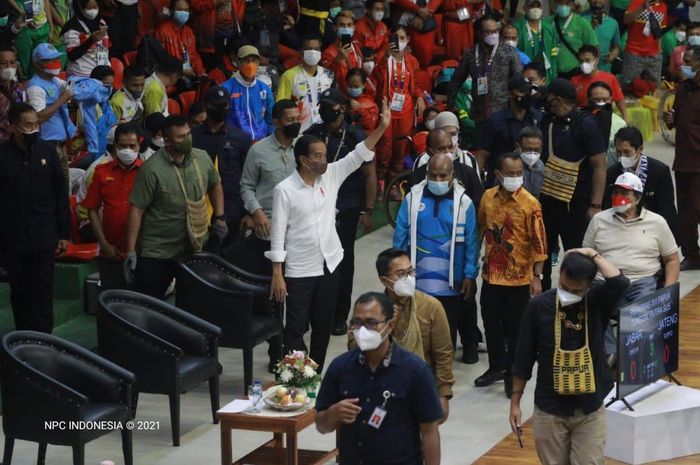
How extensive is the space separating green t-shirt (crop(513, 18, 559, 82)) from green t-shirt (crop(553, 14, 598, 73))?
4.2 inches

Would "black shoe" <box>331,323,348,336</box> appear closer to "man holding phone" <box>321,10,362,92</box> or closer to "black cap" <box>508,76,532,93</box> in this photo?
"black cap" <box>508,76,532,93</box>

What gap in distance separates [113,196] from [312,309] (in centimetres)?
191

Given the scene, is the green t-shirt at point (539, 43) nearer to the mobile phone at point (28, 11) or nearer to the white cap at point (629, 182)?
the mobile phone at point (28, 11)

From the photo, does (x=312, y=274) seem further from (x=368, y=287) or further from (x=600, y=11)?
(x=600, y=11)

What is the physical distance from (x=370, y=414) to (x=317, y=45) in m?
8.59

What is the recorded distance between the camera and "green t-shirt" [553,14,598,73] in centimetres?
1927

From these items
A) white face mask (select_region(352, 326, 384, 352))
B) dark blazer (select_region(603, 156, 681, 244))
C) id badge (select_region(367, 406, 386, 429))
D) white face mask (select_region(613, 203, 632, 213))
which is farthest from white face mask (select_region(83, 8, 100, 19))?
id badge (select_region(367, 406, 386, 429))

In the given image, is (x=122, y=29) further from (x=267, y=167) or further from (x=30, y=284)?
(x=30, y=284)

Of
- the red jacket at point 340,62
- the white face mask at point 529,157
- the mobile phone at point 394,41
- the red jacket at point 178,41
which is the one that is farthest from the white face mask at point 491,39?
the white face mask at point 529,157

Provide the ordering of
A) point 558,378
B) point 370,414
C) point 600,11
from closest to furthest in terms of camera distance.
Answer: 1. point 370,414
2. point 558,378
3. point 600,11

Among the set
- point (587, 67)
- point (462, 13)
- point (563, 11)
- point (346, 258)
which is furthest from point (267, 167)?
point (563, 11)

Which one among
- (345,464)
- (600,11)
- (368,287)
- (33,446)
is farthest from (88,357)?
(600,11)

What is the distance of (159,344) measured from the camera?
1036cm

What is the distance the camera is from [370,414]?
725 cm
